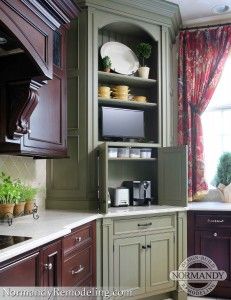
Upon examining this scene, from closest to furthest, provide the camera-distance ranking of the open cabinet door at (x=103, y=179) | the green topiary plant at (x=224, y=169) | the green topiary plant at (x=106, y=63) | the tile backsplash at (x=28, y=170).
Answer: the tile backsplash at (x=28, y=170)
the open cabinet door at (x=103, y=179)
the green topiary plant at (x=106, y=63)
the green topiary plant at (x=224, y=169)

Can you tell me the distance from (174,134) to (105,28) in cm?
139

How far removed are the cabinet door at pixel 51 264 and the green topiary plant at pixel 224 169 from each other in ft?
7.10

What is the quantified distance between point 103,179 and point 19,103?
1043 mm

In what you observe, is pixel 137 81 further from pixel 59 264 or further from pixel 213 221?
pixel 59 264

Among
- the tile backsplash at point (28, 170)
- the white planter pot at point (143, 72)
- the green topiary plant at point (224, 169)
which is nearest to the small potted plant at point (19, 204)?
the tile backsplash at point (28, 170)

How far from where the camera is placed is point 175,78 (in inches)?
151

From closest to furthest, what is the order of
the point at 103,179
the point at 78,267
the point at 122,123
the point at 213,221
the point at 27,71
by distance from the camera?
the point at 27,71, the point at 78,267, the point at 103,179, the point at 213,221, the point at 122,123

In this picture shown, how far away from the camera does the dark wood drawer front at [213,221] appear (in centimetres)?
309

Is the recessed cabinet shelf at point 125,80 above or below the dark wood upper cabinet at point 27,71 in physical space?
above

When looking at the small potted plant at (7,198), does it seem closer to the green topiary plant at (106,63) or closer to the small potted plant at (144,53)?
the green topiary plant at (106,63)

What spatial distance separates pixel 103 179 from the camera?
9.02ft

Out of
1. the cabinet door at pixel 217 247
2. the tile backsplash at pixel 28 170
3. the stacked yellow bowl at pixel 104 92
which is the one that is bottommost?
the cabinet door at pixel 217 247

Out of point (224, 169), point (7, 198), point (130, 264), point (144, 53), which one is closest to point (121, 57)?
point (144, 53)

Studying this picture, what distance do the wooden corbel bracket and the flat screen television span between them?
1182 mm
